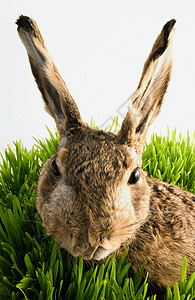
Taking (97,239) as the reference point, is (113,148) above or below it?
above

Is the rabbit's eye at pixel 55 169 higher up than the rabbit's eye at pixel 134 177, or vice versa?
the rabbit's eye at pixel 55 169

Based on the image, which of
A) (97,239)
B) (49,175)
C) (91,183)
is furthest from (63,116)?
(97,239)

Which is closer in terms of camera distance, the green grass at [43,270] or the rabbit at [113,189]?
the rabbit at [113,189]

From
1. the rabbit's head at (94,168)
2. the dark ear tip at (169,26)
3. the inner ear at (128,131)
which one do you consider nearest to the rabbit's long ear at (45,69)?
the rabbit's head at (94,168)

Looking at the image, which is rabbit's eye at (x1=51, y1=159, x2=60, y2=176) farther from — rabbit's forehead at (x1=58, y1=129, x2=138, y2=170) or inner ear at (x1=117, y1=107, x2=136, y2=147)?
inner ear at (x1=117, y1=107, x2=136, y2=147)

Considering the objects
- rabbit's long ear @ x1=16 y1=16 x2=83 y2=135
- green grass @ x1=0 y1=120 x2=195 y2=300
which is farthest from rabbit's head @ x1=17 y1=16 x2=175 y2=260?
green grass @ x1=0 y1=120 x2=195 y2=300

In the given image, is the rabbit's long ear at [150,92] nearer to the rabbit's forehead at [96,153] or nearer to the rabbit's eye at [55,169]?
the rabbit's forehead at [96,153]

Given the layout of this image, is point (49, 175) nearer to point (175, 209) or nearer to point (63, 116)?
point (63, 116)
